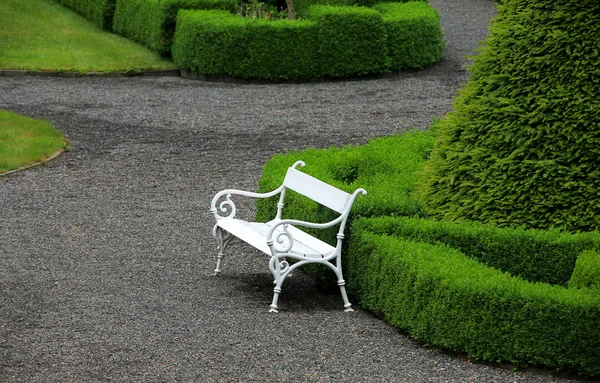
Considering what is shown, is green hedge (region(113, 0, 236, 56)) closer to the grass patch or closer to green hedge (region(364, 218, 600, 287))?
the grass patch

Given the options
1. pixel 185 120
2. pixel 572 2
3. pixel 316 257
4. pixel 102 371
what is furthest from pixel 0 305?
pixel 185 120

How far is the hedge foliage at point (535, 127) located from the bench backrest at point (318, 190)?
835 mm

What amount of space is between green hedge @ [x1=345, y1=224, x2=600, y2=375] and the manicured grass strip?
6.10 m

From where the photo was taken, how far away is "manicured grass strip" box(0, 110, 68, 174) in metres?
11.8

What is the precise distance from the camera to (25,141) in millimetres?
12617

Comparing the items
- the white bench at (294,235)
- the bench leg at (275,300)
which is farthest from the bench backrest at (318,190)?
the bench leg at (275,300)

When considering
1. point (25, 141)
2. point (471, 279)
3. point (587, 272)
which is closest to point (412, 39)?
point (25, 141)

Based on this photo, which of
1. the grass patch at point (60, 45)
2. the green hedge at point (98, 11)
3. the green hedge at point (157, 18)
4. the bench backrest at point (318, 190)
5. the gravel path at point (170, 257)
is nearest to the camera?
the gravel path at point (170, 257)

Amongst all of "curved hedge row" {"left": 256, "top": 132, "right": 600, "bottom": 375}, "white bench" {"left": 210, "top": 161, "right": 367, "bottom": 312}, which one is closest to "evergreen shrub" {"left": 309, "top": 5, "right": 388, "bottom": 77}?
"curved hedge row" {"left": 256, "top": 132, "right": 600, "bottom": 375}

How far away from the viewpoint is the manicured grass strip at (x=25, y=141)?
11.8 metres

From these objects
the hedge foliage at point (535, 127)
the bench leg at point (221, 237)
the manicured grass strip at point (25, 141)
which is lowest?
the manicured grass strip at point (25, 141)

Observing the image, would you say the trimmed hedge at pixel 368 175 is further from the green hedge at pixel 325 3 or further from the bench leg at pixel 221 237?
the green hedge at pixel 325 3

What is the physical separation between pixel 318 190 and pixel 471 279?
5.90 feet

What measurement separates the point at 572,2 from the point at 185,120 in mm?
7690
